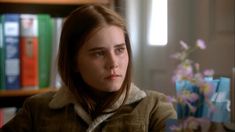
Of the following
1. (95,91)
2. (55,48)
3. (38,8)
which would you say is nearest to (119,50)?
(95,91)

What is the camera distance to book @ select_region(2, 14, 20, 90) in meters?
1.35

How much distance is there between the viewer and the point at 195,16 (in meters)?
0.73

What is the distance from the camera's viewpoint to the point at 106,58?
2.67ft

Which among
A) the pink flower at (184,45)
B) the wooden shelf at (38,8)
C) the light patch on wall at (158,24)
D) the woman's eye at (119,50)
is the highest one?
the wooden shelf at (38,8)

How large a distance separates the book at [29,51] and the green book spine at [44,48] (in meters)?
0.02

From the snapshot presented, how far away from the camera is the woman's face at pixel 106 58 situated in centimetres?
81

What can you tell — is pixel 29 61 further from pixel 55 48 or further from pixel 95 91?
pixel 95 91

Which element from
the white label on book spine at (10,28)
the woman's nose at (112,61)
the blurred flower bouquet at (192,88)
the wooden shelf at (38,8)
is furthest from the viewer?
the wooden shelf at (38,8)

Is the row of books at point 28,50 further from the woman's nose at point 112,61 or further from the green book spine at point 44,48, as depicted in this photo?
the woman's nose at point 112,61

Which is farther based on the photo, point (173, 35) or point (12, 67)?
point (12, 67)

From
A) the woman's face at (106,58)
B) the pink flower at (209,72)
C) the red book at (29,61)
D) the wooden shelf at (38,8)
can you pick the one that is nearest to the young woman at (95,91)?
the woman's face at (106,58)

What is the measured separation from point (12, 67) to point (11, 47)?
8 cm

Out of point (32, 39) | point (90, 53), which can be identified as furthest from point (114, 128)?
point (32, 39)

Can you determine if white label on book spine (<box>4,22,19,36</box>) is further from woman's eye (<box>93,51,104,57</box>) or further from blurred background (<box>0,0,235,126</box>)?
woman's eye (<box>93,51,104,57</box>)
